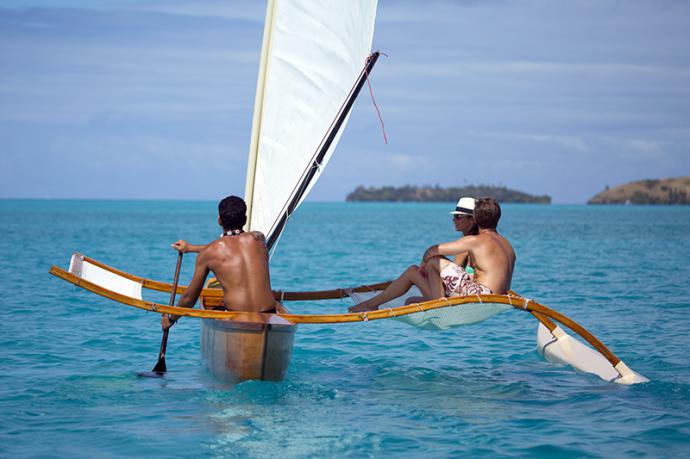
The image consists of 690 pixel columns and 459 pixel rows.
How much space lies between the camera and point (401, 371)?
9.88 meters

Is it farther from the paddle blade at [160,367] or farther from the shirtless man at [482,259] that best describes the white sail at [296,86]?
the shirtless man at [482,259]

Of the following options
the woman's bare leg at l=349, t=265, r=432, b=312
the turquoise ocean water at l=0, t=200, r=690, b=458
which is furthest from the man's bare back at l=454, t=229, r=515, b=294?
the turquoise ocean water at l=0, t=200, r=690, b=458

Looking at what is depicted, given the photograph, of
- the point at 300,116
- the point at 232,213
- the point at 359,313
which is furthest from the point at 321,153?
the point at 359,313

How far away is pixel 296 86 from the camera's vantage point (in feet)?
31.9

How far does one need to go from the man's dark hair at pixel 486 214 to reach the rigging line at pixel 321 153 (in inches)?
78.8

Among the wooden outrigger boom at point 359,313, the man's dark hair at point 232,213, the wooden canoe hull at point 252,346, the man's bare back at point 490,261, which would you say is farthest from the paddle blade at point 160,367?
the man's bare back at point 490,261

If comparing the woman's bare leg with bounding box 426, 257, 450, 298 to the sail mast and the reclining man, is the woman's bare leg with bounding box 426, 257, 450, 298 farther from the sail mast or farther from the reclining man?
the sail mast

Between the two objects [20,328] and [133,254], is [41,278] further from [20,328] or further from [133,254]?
[133,254]

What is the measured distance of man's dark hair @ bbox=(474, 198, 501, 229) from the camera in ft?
28.9

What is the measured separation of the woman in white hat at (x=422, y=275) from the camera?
9039mm

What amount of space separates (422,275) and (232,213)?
2178mm

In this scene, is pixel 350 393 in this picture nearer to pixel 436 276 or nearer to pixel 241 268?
pixel 436 276

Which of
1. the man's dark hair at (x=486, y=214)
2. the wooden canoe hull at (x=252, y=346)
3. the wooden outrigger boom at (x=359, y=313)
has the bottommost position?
the wooden canoe hull at (x=252, y=346)

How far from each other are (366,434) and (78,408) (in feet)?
9.00
